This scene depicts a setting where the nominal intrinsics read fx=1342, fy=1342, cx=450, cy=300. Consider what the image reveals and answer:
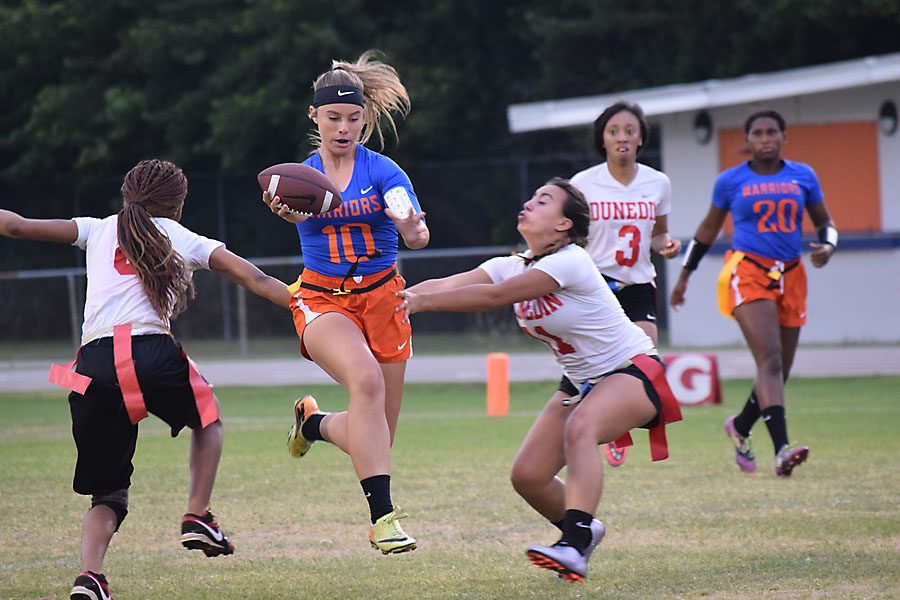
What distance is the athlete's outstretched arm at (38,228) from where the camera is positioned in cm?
550

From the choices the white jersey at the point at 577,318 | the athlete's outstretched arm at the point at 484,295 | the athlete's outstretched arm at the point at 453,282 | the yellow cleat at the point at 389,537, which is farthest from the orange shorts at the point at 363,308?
the yellow cleat at the point at 389,537

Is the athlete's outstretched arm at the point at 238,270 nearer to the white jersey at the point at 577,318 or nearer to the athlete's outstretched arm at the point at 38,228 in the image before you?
the athlete's outstretched arm at the point at 38,228

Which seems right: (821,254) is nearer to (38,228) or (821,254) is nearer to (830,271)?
(38,228)

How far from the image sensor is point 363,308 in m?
6.21

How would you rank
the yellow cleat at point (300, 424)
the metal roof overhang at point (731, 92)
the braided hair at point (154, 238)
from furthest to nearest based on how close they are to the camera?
1. the metal roof overhang at point (731, 92)
2. the yellow cleat at point (300, 424)
3. the braided hair at point (154, 238)

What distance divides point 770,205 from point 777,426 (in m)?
1.54

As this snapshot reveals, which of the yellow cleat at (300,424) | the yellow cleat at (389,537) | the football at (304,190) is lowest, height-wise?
the yellow cleat at (389,537)

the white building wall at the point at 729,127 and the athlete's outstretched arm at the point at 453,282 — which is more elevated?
the white building wall at the point at 729,127

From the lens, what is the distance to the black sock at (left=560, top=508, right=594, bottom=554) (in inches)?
216

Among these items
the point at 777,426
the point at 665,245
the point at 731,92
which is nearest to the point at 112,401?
the point at 665,245

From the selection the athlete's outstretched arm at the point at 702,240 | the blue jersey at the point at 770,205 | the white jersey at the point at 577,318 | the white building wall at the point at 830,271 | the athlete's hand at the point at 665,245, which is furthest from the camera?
the white building wall at the point at 830,271

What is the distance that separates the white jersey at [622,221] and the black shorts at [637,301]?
2.0 inches

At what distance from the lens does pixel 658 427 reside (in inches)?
235

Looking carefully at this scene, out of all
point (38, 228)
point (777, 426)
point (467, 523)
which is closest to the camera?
point (38, 228)
